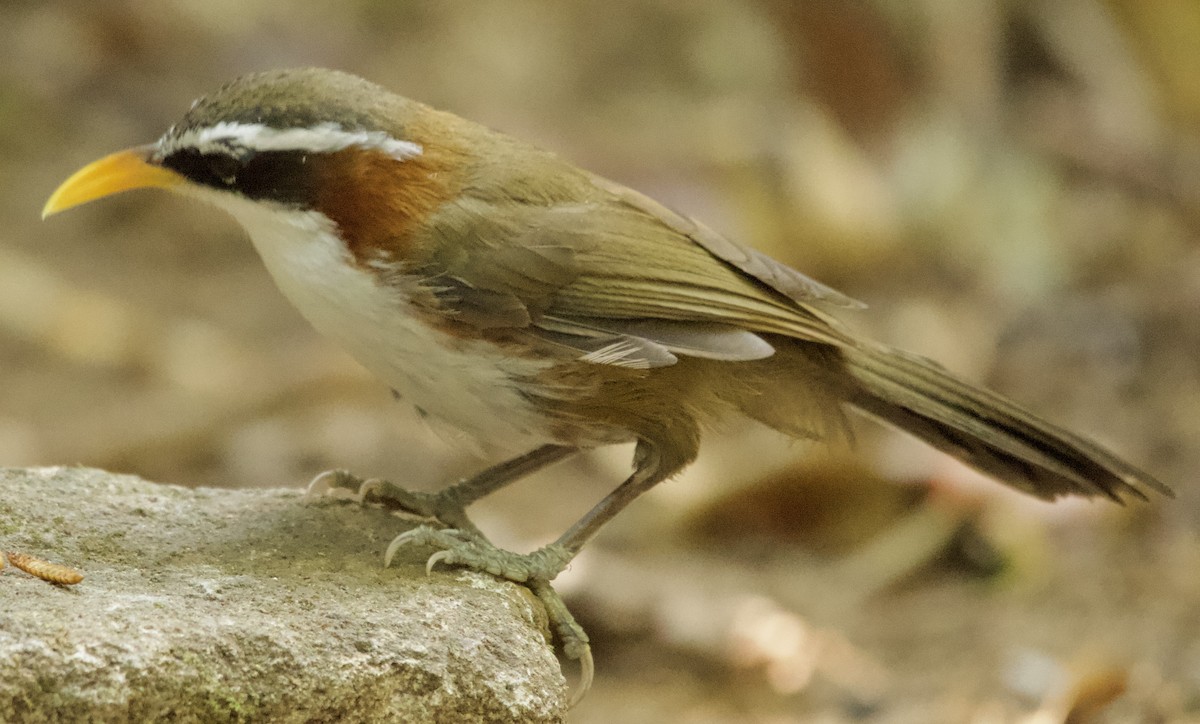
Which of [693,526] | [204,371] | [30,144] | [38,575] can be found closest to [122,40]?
[30,144]

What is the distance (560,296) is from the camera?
3453 millimetres

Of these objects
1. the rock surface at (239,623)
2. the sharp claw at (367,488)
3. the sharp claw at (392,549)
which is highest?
the sharp claw at (367,488)

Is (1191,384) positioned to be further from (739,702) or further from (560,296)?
(560,296)

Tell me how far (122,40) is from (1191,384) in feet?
24.4

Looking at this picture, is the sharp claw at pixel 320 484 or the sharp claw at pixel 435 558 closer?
the sharp claw at pixel 435 558

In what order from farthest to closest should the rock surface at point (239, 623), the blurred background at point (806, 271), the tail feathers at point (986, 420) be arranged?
the blurred background at point (806, 271) < the tail feathers at point (986, 420) < the rock surface at point (239, 623)

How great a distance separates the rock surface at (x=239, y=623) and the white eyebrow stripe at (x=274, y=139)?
88 cm

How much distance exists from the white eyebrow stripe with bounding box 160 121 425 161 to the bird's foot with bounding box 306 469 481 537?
2.93 ft

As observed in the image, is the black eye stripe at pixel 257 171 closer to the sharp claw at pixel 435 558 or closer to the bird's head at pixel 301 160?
the bird's head at pixel 301 160

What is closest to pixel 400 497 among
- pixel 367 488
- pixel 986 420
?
pixel 367 488

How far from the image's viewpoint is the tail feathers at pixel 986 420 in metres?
3.79

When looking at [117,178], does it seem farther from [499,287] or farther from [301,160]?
[499,287]

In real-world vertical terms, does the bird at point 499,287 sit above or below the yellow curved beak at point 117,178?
above

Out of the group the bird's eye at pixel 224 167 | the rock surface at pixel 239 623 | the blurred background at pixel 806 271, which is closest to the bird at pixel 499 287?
the bird's eye at pixel 224 167
